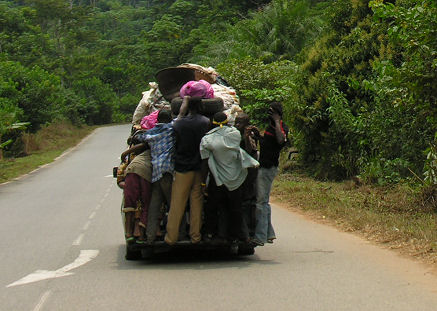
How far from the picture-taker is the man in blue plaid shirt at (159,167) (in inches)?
352

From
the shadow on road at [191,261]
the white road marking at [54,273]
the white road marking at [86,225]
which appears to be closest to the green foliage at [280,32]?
the white road marking at [86,225]

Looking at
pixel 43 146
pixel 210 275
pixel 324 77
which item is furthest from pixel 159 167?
pixel 43 146

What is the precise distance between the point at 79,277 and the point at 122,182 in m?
1.46

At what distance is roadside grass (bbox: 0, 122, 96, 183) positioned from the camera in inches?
1211

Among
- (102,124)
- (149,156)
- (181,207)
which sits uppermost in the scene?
(149,156)

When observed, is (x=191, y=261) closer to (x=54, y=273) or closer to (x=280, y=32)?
(x=54, y=273)

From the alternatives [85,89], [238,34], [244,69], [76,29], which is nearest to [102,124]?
[85,89]

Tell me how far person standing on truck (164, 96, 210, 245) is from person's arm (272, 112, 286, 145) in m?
0.87

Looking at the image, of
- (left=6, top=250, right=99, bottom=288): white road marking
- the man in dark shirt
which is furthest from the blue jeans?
(left=6, top=250, right=99, bottom=288): white road marking

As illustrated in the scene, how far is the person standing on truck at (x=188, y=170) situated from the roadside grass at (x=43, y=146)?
18.7m

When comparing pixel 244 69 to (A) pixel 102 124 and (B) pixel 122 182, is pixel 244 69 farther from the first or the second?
(A) pixel 102 124

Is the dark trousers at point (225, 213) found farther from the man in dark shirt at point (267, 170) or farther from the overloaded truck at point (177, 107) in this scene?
the man in dark shirt at point (267, 170)

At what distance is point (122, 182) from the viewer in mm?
9469

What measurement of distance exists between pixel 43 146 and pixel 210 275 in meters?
35.9
